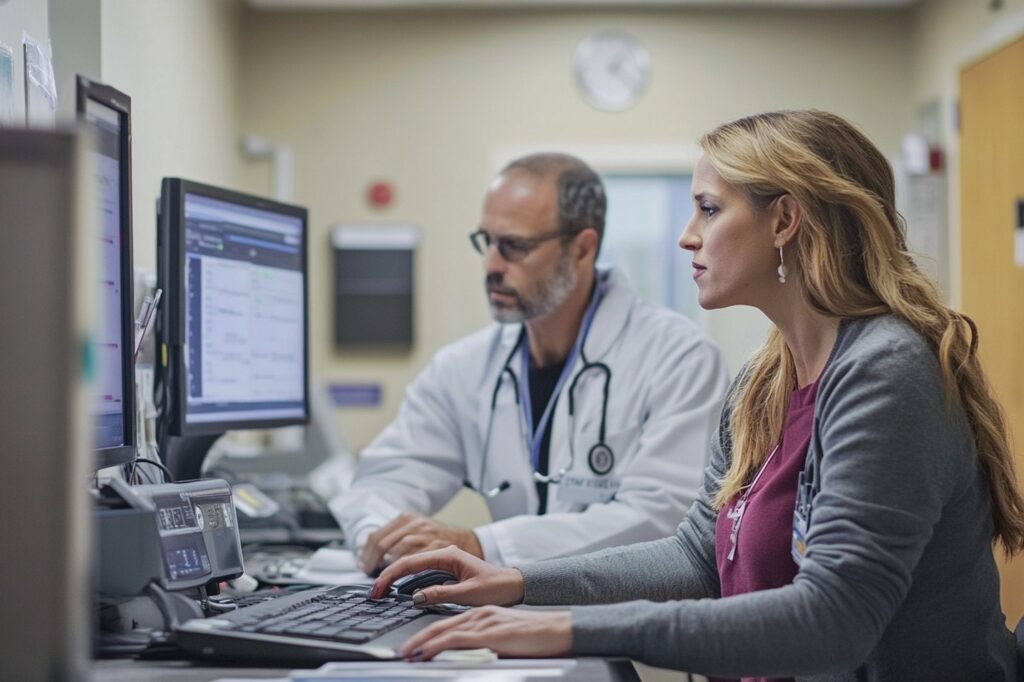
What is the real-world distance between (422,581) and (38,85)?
2.91 feet

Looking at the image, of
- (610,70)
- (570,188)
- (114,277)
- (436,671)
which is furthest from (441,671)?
(610,70)

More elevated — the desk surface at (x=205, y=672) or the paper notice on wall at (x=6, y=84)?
the paper notice on wall at (x=6, y=84)

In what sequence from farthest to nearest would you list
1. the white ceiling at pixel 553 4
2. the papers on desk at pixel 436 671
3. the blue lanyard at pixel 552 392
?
the white ceiling at pixel 553 4 → the blue lanyard at pixel 552 392 → the papers on desk at pixel 436 671

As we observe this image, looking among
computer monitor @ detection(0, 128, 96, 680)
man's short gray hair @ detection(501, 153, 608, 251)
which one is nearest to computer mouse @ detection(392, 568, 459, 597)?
computer monitor @ detection(0, 128, 96, 680)

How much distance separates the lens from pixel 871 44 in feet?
16.1

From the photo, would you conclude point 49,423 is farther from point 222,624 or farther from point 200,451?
point 200,451

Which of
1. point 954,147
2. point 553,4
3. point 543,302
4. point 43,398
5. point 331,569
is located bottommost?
point 331,569

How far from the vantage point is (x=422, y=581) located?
1375 millimetres

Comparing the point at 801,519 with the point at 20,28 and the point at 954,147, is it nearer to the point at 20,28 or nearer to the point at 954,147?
the point at 20,28

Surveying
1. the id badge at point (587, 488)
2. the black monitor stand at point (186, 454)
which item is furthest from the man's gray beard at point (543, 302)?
the black monitor stand at point (186, 454)

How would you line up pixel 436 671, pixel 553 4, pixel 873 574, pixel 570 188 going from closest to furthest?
pixel 436 671 → pixel 873 574 → pixel 570 188 → pixel 553 4

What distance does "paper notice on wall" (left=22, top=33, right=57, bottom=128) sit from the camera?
155 cm

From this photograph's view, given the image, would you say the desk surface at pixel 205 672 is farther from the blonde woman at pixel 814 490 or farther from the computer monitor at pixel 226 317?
the computer monitor at pixel 226 317

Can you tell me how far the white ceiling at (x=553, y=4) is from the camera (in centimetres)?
479
